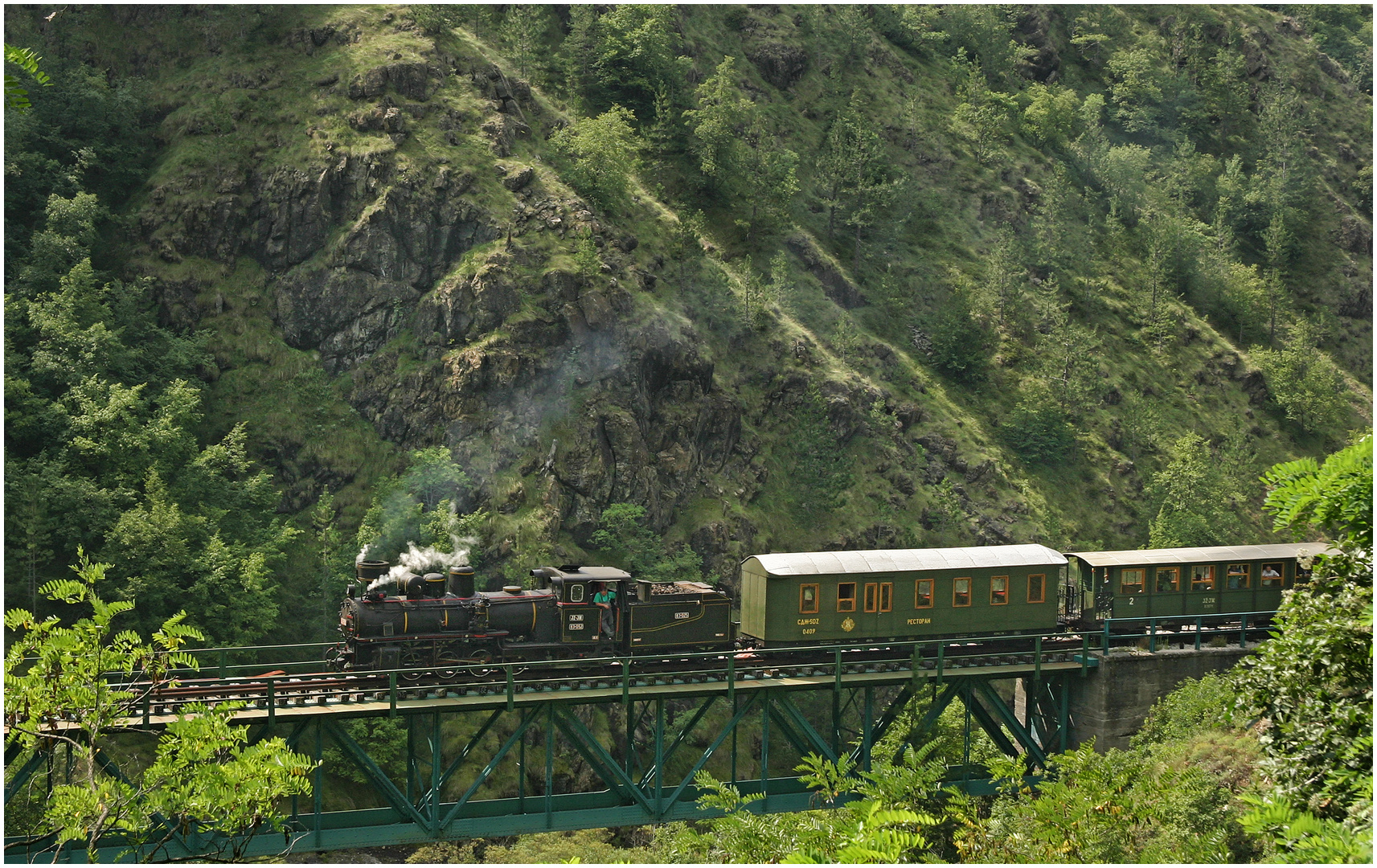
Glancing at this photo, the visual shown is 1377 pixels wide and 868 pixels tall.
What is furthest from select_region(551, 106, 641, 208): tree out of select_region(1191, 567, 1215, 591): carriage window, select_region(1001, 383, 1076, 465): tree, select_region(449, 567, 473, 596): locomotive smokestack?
→ select_region(1191, 567, 1215, 591): carriage window

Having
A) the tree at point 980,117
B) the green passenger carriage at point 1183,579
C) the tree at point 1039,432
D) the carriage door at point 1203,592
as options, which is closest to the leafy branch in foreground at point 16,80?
the green passenger carriage at point 1183,579

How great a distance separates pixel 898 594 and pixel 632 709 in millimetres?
8457

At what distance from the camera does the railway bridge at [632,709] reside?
81.4ft

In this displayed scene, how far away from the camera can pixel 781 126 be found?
75.8m

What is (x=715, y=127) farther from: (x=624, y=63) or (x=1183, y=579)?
(x=1183, y=579)

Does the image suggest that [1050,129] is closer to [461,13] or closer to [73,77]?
[461,13]

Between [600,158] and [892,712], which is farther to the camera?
[600,158]

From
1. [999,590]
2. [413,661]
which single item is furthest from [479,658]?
[999,590]

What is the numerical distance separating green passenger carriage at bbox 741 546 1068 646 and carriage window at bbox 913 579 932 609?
0.08ft

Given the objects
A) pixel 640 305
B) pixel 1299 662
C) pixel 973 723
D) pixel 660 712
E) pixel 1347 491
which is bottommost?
pixel 973 723

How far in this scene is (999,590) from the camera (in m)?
32.3

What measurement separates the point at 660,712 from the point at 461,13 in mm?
52924

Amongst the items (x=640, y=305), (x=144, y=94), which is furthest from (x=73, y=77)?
(x=640, y=305)

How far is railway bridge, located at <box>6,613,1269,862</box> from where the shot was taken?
24.8 meters
